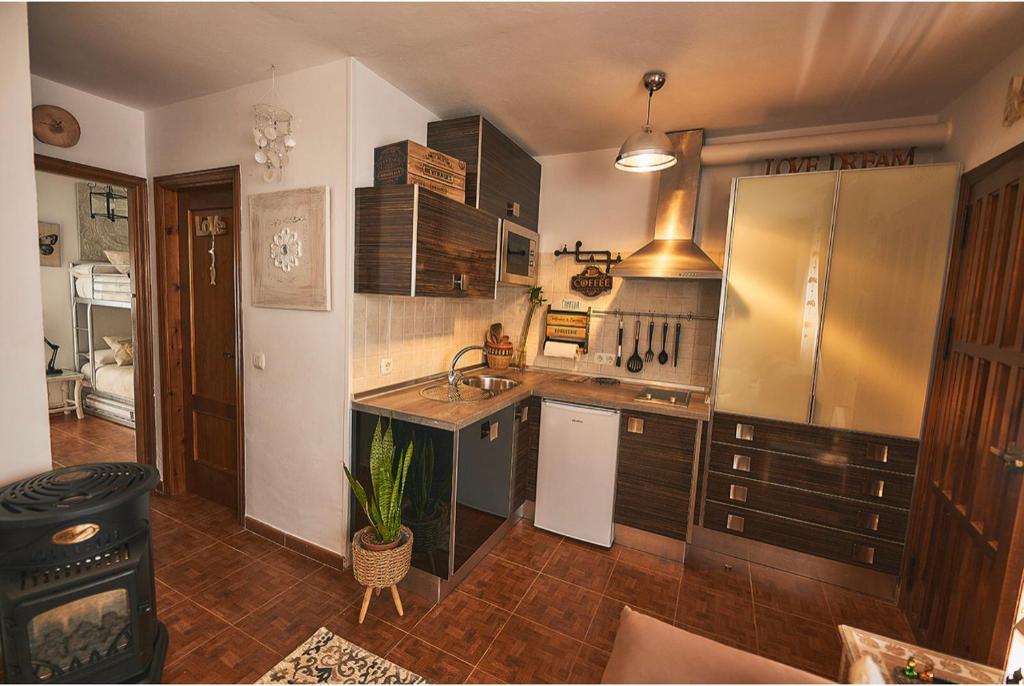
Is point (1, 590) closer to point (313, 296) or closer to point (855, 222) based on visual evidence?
point (313, 296)

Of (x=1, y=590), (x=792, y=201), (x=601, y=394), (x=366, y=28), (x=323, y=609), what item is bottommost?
(x=323, y=609)

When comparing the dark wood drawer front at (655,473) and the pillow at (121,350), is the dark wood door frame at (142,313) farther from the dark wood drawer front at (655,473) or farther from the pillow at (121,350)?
the dark wood drawer front at (655,473)

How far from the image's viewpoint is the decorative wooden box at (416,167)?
2.09 metres

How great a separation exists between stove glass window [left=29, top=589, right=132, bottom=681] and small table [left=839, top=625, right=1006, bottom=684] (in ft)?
7.20

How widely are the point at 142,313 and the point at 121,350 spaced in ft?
8.43

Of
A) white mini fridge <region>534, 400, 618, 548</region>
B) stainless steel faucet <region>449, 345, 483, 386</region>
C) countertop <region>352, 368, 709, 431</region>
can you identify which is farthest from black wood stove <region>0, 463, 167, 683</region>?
white mini fridge <region>534, 400, 618, 548</region>

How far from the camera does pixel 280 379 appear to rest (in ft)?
7.91

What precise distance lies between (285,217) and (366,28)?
998 mm

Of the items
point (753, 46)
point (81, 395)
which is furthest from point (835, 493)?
point (81, 395)

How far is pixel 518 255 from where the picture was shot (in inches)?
123

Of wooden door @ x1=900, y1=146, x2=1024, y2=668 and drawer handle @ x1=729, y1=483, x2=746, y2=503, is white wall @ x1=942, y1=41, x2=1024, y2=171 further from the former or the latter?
drawer handle @ x1=729, y1=483, x2=746, y2=503

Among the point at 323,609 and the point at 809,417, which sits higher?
the point at 809,417

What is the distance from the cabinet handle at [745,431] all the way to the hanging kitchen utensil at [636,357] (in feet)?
2.77

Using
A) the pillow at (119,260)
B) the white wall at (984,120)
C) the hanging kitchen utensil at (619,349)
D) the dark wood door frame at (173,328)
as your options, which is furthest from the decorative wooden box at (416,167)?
the pillow at (119,260)
